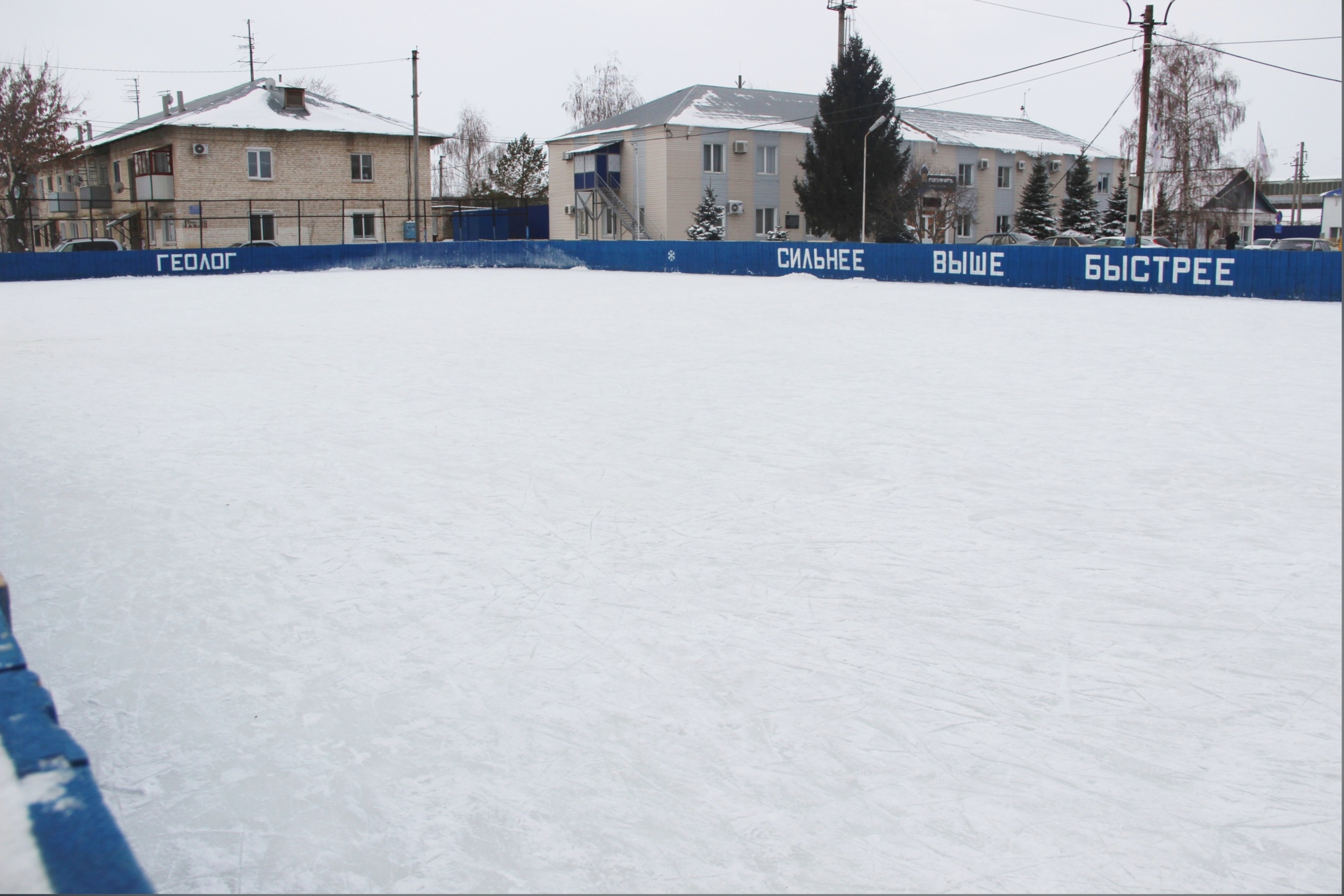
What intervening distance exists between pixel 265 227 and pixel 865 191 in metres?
23.2

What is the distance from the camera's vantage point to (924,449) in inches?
287

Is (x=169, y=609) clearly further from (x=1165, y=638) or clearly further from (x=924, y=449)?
(x=924, y=449)

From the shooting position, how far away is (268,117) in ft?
145

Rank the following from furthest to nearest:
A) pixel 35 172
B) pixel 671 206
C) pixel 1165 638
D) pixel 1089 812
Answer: pixel 671 206, pixel 35 172, pixel 1165 638, pixel 1089 812

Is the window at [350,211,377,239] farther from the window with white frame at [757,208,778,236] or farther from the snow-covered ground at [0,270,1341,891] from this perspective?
the snow-covered ground at [0,270,1341,891]

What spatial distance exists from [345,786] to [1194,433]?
6.66m

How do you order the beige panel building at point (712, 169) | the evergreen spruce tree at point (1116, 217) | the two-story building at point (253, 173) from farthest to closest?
the evergreen spruce tree at point (1116, 217), the beige panel building at point (712, 169), the two-story building at point (253, 173)

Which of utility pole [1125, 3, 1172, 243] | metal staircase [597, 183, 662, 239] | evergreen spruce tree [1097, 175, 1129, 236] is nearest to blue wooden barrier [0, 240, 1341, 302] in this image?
utility pole [1125, 3, 1172, 243]

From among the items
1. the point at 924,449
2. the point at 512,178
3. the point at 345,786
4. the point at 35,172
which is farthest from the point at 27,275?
the point at 512,178

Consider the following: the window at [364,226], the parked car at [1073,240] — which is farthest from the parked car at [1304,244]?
the window at [364,226]

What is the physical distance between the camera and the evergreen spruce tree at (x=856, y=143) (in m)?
42.3

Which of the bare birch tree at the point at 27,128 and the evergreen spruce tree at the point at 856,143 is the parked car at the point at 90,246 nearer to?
the bare birch tree at the point at 27,128

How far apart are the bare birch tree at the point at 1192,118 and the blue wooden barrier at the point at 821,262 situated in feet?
90.8

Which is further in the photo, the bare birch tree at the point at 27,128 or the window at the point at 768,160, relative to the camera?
the window at the point at 768,160
